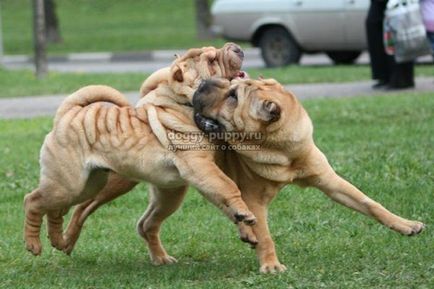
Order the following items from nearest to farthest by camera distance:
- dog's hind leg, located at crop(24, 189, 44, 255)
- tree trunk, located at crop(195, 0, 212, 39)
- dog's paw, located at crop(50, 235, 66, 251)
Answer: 1. dog's hind leg, located at crop(24, 189, 44, 255)
2. dog's paw, located at crop(50, 235, 66, 251)
3. tree trunk, located at crop(195, 0, 212, 39)

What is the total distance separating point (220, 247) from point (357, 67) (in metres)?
12.5

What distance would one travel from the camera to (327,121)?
36.5 feet

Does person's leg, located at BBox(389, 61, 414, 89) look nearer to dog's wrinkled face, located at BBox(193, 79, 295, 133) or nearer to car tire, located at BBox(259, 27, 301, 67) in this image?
car tire, located at BBox(259, 27, 301, 67)

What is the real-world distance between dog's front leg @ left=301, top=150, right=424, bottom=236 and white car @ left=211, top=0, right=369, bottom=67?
504 inches

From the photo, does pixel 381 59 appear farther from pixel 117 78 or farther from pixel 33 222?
pixel 33 222

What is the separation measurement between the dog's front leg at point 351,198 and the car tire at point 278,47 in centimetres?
1381

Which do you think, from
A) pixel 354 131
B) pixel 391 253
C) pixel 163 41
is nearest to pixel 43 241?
pixel 391 253

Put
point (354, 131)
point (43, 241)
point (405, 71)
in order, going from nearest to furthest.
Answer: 1. point (43, 241)
2. point (354, 131)
3. point (405, 71)

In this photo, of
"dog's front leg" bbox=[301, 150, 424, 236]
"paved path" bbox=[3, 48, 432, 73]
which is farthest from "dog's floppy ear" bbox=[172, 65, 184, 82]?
"paved path" bbox=[3, 48, 432, 73]

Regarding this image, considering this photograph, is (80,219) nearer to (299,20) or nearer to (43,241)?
(43,241)

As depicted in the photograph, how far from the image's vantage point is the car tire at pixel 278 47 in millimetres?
19422

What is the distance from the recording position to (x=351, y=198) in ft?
18.8

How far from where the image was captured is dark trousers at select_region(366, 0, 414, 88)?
1372 cm

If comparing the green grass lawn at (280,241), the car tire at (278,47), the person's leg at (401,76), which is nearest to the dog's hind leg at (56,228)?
the green grass lawn at (280,241)
